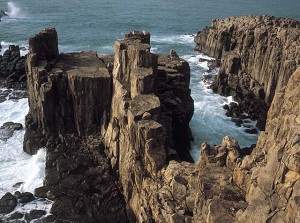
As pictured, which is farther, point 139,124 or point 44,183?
point 44,183

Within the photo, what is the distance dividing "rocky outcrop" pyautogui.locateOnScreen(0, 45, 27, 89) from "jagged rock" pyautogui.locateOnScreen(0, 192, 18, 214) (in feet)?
82.0

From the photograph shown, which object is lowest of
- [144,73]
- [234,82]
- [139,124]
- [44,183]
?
[44,183]

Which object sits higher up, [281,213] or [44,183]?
[281,213]

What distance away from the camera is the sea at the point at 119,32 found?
119 ft

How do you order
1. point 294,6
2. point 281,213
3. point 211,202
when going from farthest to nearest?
1. point 294,6
2. point 211,202
3. point 281,213

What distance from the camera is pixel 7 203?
29766 mm

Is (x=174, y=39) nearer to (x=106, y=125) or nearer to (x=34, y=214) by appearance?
(x=106, y=125)

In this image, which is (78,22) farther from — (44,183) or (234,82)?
(44,183)

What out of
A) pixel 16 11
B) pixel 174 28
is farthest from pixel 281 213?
pixel 16 11

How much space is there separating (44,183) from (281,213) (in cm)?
2274

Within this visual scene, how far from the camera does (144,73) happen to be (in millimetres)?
31047

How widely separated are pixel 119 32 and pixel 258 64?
5160 centimetres

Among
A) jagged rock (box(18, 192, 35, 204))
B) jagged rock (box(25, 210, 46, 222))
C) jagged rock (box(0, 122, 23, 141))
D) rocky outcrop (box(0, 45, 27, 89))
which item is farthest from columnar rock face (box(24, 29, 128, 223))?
rocky outcrop (box(0, 45, 27, 89))

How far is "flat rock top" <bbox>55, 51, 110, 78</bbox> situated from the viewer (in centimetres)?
3544
